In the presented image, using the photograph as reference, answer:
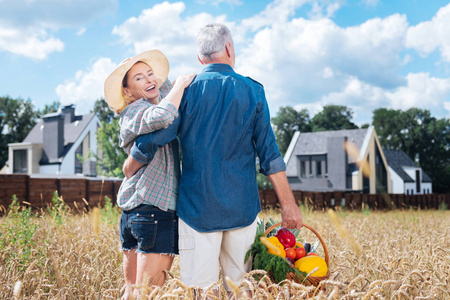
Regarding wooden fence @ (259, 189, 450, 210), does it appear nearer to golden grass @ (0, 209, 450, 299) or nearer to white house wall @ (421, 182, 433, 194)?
golden grass @ (0, 209, 450, 299)

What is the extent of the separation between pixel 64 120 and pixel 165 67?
37.2 meters

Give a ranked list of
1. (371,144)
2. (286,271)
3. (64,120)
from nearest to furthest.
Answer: (286,271)
(371,144)
(64,120)

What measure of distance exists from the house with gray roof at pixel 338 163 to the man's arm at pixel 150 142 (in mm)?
30360

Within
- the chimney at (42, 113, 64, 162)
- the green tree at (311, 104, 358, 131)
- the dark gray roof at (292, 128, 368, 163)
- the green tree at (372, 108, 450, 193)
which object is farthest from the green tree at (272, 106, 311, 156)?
the chimney at (42, 113, 64, 162)

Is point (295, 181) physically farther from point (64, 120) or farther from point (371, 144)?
point (64, 120)

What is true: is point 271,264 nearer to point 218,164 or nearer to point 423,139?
point 218,164

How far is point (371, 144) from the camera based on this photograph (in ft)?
112

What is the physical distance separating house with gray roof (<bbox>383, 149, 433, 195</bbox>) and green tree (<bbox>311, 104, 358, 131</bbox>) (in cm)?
1765

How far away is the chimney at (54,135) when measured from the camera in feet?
112

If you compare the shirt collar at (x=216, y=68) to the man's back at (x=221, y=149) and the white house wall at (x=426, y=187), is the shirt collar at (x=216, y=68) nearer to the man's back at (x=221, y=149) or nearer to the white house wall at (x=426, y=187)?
the man's back at (x=221, y=149)

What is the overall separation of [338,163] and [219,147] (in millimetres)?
31081

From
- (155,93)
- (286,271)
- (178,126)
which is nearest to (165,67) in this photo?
(155,93)

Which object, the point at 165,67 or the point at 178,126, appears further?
the point at 165,67

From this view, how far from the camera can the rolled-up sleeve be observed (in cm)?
267
